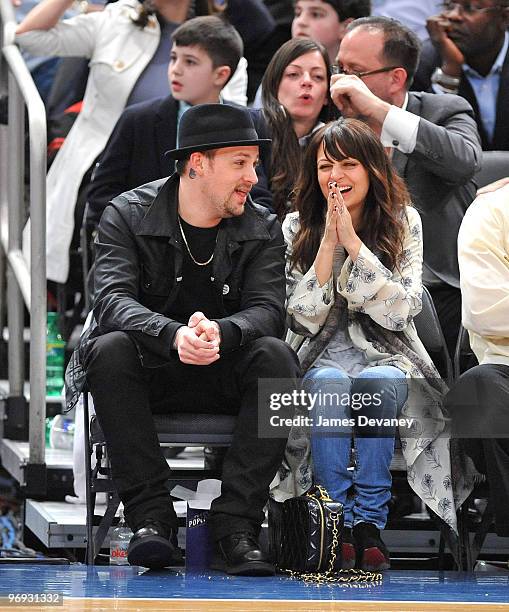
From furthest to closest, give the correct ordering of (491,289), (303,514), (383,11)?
(383,11) < (491,289) < (303,514)

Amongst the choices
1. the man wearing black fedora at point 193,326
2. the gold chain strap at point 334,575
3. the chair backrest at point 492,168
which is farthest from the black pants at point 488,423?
the chair backrest at point 492,168

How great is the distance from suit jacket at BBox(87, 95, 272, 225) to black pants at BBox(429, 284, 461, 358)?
103 centimetres

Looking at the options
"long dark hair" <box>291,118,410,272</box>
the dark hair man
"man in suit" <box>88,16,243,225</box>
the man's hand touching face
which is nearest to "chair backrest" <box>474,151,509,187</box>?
the man's hand touching face

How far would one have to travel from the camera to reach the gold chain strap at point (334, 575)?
372cm

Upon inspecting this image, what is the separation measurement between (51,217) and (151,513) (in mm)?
1903

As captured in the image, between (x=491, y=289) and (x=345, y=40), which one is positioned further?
(x=345, y=40)

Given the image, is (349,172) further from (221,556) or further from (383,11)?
(383,11)

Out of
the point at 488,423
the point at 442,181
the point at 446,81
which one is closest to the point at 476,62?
the point at 446,81

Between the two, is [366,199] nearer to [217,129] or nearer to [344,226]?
[344,226]

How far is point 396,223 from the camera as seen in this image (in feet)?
13.7

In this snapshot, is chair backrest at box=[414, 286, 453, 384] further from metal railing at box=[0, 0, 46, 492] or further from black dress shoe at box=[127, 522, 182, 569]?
metal railing at box=[0, 0, 46, 492]

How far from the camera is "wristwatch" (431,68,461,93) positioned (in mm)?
5371

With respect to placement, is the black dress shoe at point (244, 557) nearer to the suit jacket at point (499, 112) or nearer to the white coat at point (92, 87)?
the white coat at point (92, 87)

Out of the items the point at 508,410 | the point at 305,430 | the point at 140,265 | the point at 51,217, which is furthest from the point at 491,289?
the point at 51,217
